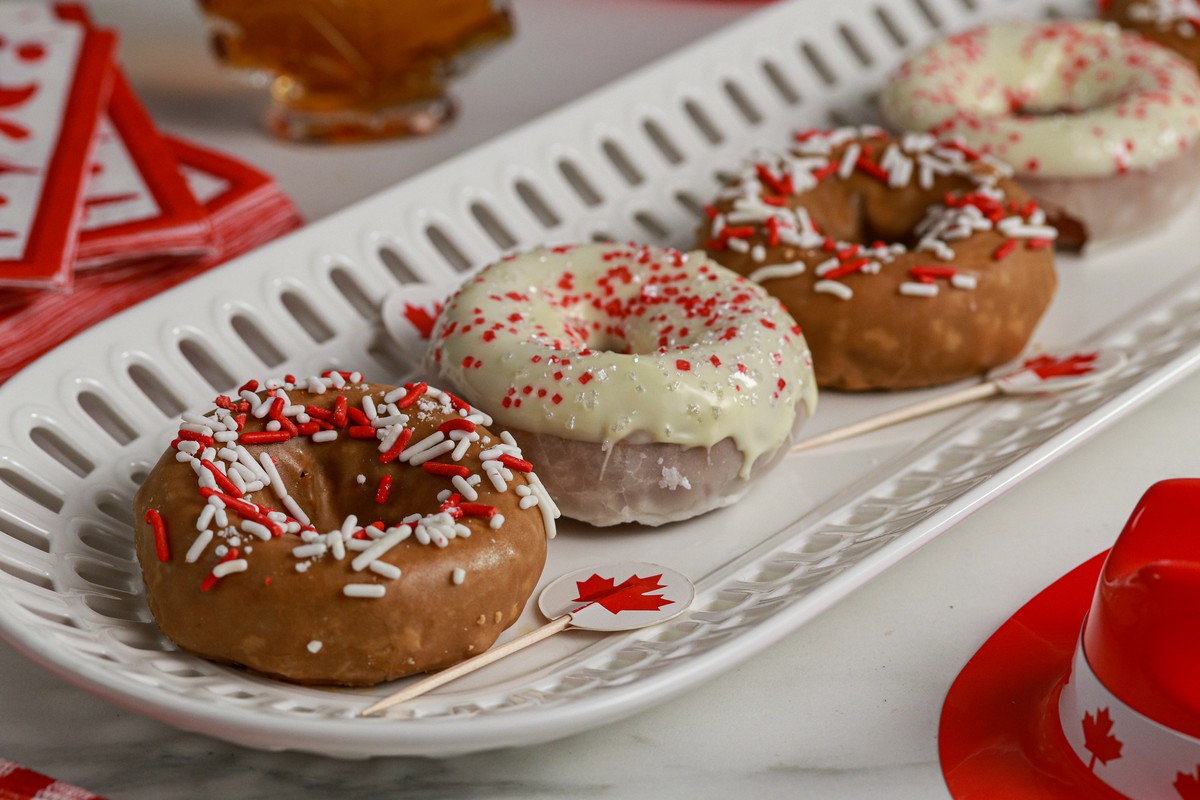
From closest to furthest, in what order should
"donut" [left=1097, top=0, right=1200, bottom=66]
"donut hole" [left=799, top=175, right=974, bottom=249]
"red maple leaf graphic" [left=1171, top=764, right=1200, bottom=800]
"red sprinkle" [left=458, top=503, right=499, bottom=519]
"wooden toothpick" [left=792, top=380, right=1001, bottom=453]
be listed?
1. "red maple leaf graphic" [left=1171, top=764, right=1200, bottom=800]
2. "red sprinkle" [left=458, top=503, right=499, bottom=519]
3. "wooden toothpick" [left=792, top=380, right=1001, bottom=453]
4. "donut hole" [left=799, top=175, right=974, bottom=249]
5. "donut" [left=1097, top=0, right=1200, bottom=66]

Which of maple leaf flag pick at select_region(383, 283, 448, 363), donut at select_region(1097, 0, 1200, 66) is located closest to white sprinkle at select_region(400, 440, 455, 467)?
maple leaf flag pick at select_region(383, 283, 448, 363)

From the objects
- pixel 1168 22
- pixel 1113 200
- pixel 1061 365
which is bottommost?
pixel 1061 365

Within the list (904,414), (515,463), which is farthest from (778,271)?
(515,463)

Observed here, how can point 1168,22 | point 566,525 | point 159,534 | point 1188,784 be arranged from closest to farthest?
point 1188,784, point 159,534, point 566,525, point 1168,22

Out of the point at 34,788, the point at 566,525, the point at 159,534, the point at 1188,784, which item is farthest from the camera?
the point at 566,525

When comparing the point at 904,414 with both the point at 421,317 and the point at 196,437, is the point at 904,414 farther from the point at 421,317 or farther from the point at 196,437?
the point at 196,437

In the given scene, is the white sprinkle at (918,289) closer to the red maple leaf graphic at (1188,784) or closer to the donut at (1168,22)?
the red maple leaf graphic at (1188,784)

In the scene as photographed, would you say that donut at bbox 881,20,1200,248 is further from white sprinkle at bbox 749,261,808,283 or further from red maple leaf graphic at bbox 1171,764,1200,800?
red maple leaf graphic at bbox 1171,764,1200,800
